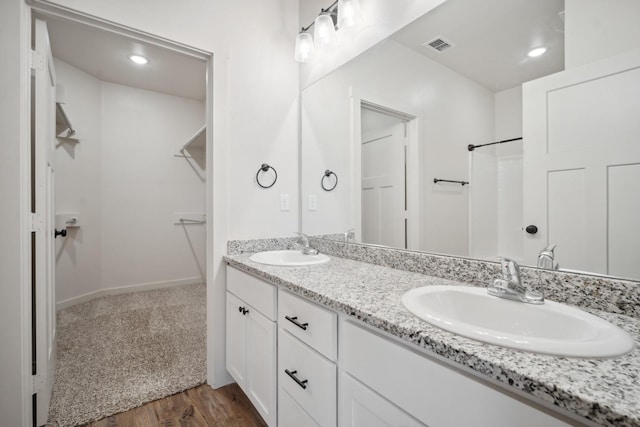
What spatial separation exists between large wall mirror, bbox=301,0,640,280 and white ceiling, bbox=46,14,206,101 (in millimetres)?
1504

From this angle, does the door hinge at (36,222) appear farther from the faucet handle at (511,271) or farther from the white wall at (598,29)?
the white wall at (598,29)

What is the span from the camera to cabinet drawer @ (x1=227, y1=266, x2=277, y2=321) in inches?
49.3

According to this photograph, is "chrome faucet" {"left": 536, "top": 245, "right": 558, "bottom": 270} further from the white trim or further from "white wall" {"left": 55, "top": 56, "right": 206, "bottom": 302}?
"white wall" {"left": 55, "top": 56, "right": 206, "bottom": 302}

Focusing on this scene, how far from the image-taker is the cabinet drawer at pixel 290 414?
1.02 meters

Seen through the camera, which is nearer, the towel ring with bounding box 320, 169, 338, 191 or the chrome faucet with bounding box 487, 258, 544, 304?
the chrome faucet with bounding box 487, 258, 544, 304

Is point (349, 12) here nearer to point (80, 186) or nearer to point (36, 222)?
point (36, 222)

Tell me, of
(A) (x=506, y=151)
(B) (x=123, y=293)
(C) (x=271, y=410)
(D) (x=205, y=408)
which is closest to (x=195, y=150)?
(B) (x=123, y=293)

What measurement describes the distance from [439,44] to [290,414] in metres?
1.63

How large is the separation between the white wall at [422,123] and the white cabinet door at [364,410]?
0.66 metres

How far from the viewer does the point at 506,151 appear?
3.43ft

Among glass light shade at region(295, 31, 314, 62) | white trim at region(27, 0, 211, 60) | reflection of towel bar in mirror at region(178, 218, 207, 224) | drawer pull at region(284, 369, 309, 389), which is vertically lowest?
drawer pull at region(284, 369, 309, 389)

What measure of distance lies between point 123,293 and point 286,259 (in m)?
2.88

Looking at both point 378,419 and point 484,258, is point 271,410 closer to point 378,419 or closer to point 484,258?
point 378,419

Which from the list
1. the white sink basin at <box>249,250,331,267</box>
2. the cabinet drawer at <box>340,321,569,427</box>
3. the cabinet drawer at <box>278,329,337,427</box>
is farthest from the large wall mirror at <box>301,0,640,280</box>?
the cabinet drawer at <box>278,329,337,427</box>
